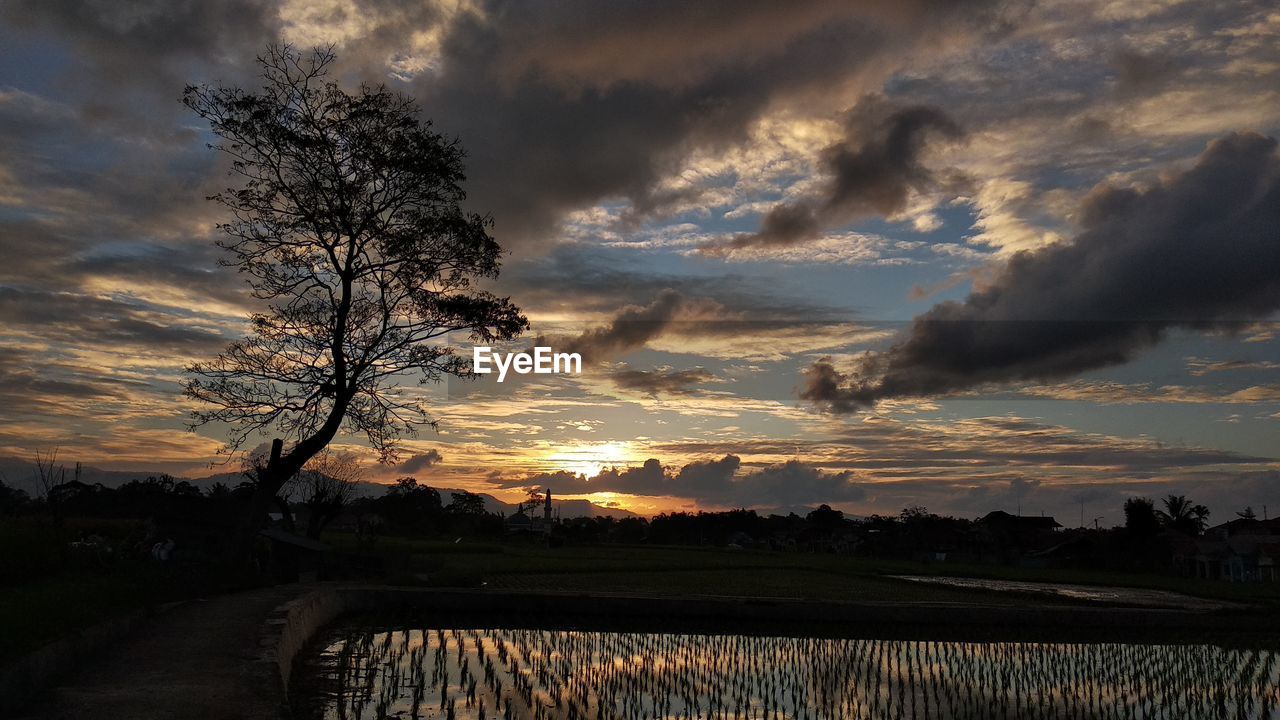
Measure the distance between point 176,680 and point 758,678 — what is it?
904 centimetres

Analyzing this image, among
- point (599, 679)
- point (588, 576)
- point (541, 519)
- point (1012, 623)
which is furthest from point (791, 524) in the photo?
point (599, 679)

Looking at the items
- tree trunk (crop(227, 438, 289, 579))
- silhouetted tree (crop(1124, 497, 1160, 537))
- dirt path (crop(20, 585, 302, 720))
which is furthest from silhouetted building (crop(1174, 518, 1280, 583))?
Result: dirt path (crop(20, 585, 302, 720))

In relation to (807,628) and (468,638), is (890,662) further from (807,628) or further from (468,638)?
(468,638)

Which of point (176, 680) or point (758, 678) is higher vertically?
point (176, 680)

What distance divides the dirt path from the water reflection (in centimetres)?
121

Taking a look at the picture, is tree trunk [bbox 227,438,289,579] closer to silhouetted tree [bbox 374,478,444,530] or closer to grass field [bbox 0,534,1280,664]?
grass field [bbox 0,534,1280,664]

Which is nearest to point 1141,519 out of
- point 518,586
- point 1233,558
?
point 1233,558

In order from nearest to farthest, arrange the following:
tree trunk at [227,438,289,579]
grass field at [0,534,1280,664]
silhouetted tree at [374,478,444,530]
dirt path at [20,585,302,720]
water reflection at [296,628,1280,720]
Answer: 1. dirt path at [20,585,302,720]
2. water reflection at [296,628,1280,720]
3. grass field at [0,534,1280,664]
4. tree trunk at [227,438,289,579]
5. silhouetted tree at [374,478,444,530]

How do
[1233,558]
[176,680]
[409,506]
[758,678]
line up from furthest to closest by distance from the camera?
[409,506]
[1233,558]
[758,678]
[176,680]

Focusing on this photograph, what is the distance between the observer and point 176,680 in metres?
11.3

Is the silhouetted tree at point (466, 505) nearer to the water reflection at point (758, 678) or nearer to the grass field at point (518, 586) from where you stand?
the grass field at point (518, 586)

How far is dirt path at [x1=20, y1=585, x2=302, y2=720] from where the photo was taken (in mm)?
9672

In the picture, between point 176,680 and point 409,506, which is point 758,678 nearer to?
point 176,680

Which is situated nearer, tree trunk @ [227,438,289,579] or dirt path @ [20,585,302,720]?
dirt path @ [20,585,302,720]
